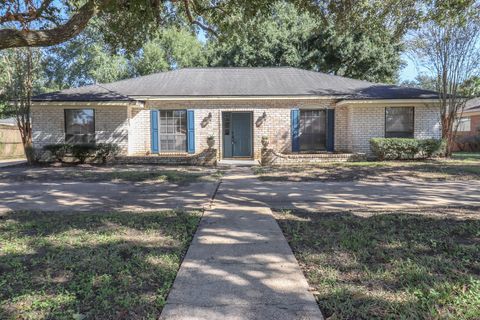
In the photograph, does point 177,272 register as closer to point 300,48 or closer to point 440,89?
point 440,89

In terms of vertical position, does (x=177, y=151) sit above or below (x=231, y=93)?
below

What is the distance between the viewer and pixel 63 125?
15961 millimetres

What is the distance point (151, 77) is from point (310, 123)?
28.5 ft

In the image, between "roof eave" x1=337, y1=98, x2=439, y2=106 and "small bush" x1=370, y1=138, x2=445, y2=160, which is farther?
"roof eave" x1=337, y1=98, x2=439, y2=106

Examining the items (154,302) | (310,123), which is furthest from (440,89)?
(154,302)

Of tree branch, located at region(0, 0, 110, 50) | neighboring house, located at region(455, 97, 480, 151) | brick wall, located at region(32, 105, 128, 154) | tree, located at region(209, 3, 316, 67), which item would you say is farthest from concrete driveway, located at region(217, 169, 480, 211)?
tree, located at region(209, 3, 316, 67)

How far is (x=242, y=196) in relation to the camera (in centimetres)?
779

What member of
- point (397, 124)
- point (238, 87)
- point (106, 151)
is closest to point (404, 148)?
point (397, 124)

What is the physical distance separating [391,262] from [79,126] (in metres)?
15.4

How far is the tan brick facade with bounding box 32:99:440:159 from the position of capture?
15914 millimetres

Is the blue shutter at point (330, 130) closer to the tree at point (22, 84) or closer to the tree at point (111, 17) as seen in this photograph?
the tree at point (111, 17)

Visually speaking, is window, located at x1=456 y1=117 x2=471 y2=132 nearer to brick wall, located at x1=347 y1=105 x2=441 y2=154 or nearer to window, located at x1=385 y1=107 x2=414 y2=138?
brick wall, located at x1=347 y1=105 x2=441 y2=154

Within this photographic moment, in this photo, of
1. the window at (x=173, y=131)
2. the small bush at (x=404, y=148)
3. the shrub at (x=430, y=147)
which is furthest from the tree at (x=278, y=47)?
the shrub at (x=430, y=147)

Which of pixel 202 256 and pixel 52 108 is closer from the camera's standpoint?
pixel 202 256
